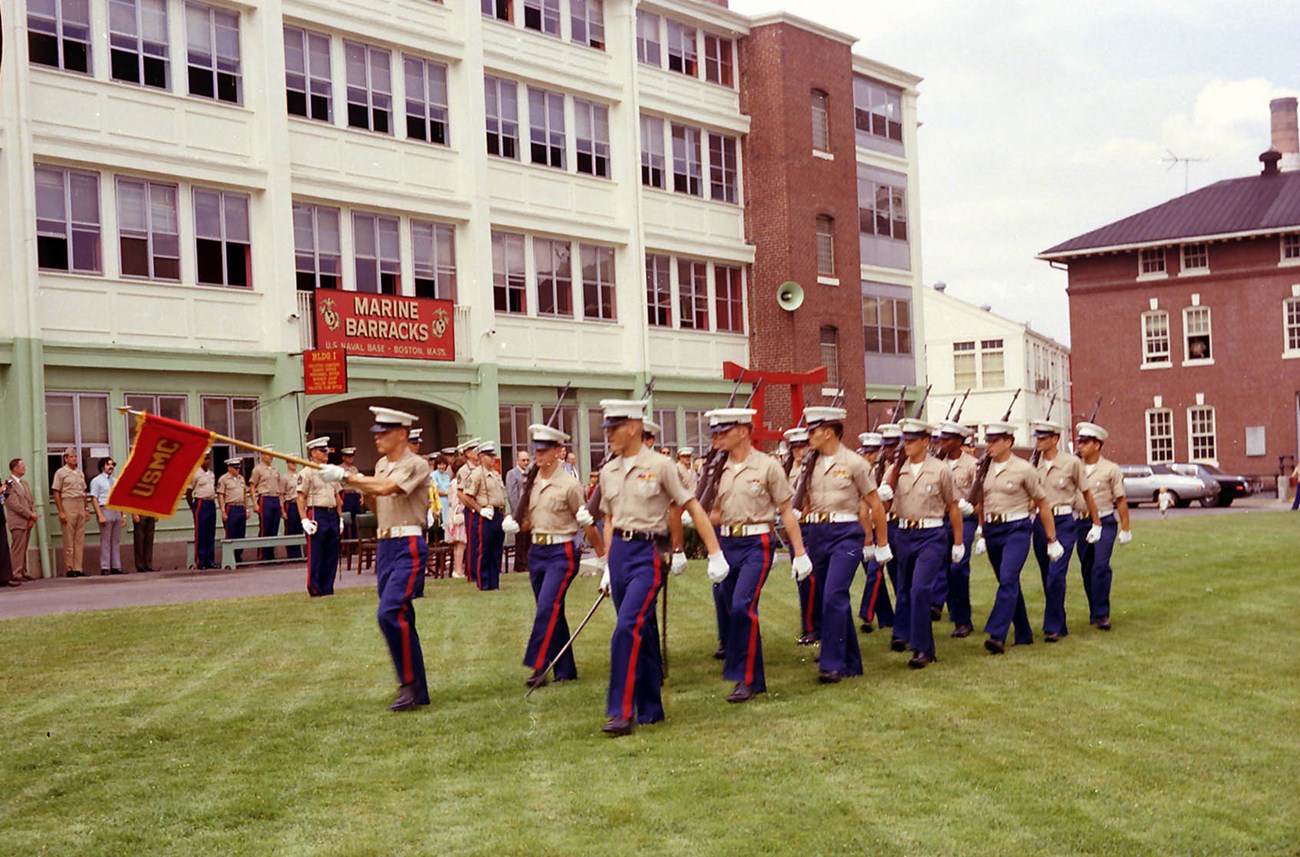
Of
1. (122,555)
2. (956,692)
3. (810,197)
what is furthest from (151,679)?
(810,197)

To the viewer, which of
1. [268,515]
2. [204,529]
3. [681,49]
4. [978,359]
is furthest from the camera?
[978,359]

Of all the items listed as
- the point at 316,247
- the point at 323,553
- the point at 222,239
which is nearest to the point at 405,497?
the point at 323,553

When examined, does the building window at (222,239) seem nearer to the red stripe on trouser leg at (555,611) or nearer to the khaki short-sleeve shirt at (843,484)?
the red stripe on trouser leg at (555,611)

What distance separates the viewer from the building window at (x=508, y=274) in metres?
33.7

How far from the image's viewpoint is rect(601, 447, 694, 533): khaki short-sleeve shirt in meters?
10.1

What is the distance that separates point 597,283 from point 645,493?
26668 mm

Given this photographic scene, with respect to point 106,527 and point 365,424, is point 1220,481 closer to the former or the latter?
point 365,424

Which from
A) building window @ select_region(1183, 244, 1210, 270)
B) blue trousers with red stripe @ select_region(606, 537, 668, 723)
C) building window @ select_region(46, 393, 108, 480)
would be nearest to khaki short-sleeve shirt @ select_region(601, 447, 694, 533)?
blue trousers with red stripe @ select_region(606, 537, 668, 723)

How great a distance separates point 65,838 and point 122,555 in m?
19.9

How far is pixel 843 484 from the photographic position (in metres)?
12.3

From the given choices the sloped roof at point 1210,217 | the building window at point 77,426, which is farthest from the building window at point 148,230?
the sloped roof at point 1210,217

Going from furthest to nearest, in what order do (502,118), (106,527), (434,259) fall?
(502,118), (434,259), (106,527)

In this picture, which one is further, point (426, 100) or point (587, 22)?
point (587, 22)

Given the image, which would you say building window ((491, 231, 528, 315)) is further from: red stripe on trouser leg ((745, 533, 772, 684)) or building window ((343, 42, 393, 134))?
red stripe on trouser leg ((745, 533, 772, 684))
